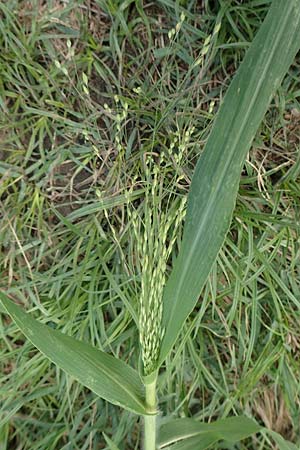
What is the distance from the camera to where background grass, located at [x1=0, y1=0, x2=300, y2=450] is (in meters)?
0.96

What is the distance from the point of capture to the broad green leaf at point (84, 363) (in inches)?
29.6

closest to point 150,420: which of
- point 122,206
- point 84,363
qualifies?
point 84,363

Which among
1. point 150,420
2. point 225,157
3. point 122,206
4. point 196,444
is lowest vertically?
point 196,444

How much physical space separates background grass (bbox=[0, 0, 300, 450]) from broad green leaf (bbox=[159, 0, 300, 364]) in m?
0.17

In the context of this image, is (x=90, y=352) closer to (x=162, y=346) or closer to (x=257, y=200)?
(x=162, y=346)

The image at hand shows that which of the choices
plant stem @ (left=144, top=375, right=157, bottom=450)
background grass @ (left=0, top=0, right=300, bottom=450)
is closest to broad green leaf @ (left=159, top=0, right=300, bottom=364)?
plant stem @ (left=144, top=375, right=157, bottom=450)

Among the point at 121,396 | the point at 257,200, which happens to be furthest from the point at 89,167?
the point at 121,396

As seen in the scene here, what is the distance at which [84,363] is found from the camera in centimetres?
78

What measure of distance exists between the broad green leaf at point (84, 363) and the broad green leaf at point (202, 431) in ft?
0.44

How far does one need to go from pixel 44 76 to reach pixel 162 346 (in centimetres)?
52

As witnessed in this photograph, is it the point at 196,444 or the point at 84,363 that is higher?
the point at 84,363

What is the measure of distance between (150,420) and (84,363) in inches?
4.8

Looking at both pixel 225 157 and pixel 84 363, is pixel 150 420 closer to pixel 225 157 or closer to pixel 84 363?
pixel 84 363

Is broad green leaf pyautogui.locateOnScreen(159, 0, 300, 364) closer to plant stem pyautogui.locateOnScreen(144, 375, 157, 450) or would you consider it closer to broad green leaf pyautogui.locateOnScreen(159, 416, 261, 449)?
plant stem pyautogui.locateOnScreen(144, 375, 157, 450)
